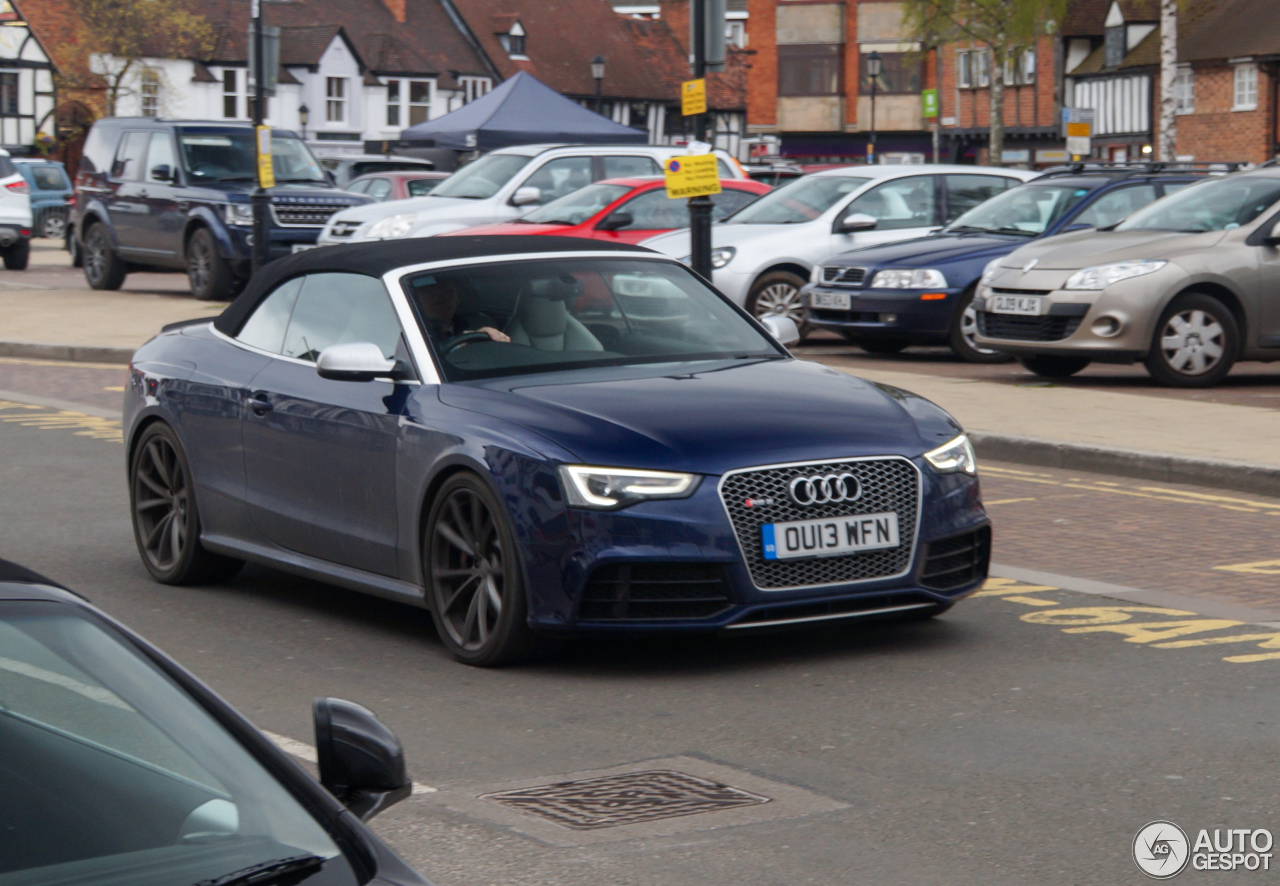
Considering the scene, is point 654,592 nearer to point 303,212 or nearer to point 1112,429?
point 1112,429

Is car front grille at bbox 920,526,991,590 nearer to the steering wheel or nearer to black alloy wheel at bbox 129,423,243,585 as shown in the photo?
the steering wheel

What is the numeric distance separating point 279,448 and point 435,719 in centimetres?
200

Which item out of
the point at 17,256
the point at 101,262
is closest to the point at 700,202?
the point at 101,262

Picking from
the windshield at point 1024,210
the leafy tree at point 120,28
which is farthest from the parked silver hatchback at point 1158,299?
the leafy tree at point 120,28

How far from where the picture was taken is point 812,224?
19.6 meters

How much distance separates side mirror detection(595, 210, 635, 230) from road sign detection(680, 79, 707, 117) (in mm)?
5642

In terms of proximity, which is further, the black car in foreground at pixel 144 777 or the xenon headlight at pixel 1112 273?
the xenon headlight at pixel 1112 273

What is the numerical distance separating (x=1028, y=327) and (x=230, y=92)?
70.9 metres

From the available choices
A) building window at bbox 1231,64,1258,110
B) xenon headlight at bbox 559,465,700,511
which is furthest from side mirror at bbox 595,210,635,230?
building window at bbox 1231,64,1258,110

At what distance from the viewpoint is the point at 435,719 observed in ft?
20.1

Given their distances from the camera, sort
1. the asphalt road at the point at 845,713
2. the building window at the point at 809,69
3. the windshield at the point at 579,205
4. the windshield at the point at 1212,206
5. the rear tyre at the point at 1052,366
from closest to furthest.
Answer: the asphalt road at the point at 845,713 → the windshield at the point at 1212,206 → the rear tyre at the point at 1052,366 → the windshield at the point at 579,205 → the building window at the point at 809,69

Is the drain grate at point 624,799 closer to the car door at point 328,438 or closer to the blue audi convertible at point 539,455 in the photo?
the blue audi convertible at point 539,455

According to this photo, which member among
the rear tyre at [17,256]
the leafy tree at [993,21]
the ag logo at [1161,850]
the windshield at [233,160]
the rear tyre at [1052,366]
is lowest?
the ag logo at [1161,850]

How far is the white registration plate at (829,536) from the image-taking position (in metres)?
6.54
